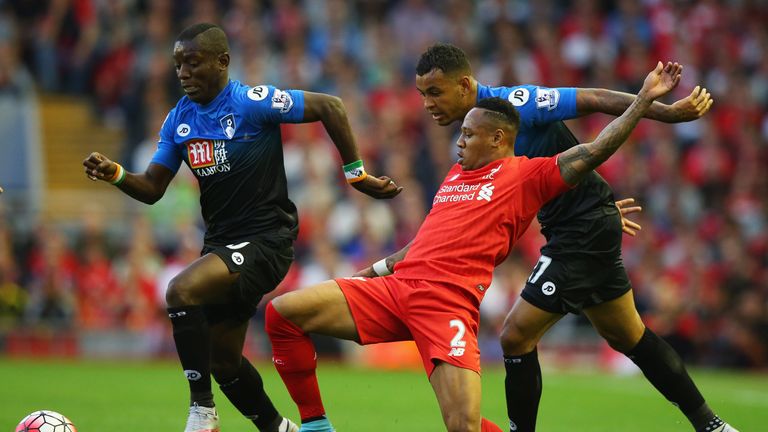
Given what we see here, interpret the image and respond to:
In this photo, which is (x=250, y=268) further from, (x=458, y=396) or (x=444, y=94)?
(x=458, y=396)

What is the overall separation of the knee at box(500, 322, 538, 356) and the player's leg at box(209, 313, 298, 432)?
1782mm

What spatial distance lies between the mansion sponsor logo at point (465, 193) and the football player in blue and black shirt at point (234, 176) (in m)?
0.63

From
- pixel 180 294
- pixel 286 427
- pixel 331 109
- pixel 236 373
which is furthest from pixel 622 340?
pixel 180 294

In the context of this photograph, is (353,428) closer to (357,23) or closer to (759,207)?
(759,207)

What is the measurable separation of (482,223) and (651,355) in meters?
1.80

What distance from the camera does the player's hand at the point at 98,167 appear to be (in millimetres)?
7910

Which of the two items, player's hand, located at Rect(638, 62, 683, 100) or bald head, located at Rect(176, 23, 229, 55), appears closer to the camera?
player's hand, located at Rect(638, 62, 683, 100)

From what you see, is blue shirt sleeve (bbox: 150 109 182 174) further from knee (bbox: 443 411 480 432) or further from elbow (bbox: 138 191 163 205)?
knee (bbox: 443 411 480 432)

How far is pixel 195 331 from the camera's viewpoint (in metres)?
7.75

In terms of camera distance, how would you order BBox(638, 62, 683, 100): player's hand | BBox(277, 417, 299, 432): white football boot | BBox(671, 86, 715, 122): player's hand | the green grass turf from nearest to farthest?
BBox(638, 62, 683, 100): player's hand
BBox(671, 86, 715, 122): player's hand
BBox(277, 417, 299, 432): white football boot
the green grass turf

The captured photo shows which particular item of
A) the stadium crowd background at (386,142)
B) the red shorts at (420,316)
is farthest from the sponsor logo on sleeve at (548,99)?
the stadium crowd background at (386,142)

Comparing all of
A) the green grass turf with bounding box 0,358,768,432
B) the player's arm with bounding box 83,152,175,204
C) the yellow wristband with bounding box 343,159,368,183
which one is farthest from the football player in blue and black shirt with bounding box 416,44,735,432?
the green grass turf with bounding box 0,358,768,432

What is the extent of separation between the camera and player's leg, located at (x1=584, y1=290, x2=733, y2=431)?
8203 millimetres

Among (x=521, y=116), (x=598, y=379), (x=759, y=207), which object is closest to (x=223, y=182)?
(x=521, y=116)
